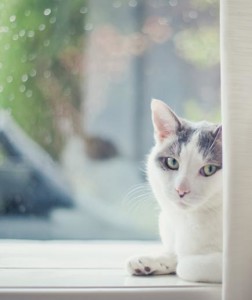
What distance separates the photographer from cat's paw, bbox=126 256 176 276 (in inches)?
47.1

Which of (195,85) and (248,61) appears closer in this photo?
(248,61)

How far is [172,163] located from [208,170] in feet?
0.25

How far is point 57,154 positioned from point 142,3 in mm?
423

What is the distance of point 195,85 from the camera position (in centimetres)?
145

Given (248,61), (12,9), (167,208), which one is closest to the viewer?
(248,61)

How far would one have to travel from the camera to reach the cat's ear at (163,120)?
3.90 feet

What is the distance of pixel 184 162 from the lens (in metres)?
1.16

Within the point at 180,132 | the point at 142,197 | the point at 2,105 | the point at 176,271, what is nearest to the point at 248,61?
the point at 180,132

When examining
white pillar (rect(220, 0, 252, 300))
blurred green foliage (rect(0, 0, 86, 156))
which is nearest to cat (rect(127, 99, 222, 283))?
white pillar (rect(220, 0, 252, 300))

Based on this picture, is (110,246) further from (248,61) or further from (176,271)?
(248,61)

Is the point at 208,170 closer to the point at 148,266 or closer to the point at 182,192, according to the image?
the point at 182,192

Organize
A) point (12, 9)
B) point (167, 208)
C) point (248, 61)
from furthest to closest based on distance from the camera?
1. point (12, 9)
2. point (167, 208)
3. point (248, 61)

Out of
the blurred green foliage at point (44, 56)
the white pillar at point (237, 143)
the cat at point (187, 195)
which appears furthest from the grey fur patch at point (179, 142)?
the blurred green foliage at point (44, 56)

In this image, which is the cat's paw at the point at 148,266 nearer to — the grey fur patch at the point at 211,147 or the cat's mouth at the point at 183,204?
the cat's mouth at the point at 183,204
